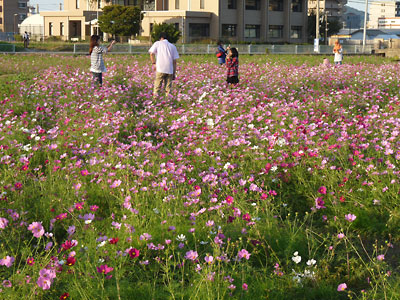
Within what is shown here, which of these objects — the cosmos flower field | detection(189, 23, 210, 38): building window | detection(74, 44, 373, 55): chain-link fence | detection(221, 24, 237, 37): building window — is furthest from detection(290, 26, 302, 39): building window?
the cosmos flower field

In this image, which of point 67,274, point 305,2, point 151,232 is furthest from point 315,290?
point 305,2

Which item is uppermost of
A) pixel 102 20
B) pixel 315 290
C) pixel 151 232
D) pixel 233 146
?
pixel 102 20

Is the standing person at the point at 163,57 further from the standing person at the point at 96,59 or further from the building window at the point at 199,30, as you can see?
the building window at the point at 199,30

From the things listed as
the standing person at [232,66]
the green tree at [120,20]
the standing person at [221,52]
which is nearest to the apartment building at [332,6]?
the green tree at [120,20]

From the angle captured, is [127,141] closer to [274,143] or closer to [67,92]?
[274,143]

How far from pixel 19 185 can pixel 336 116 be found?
6.39m

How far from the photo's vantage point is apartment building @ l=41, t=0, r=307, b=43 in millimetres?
61344

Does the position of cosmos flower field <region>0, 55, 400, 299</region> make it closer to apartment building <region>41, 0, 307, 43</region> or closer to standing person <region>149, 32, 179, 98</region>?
standing person <region>149, 32, 179, 98</region>

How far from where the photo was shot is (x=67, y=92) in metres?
12.0

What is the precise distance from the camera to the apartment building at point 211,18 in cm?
6134

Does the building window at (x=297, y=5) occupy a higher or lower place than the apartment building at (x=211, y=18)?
higher

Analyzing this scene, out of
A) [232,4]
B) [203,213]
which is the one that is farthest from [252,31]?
[203,213]

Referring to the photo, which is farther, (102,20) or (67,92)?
(102,20)

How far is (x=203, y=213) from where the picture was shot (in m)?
4.97
